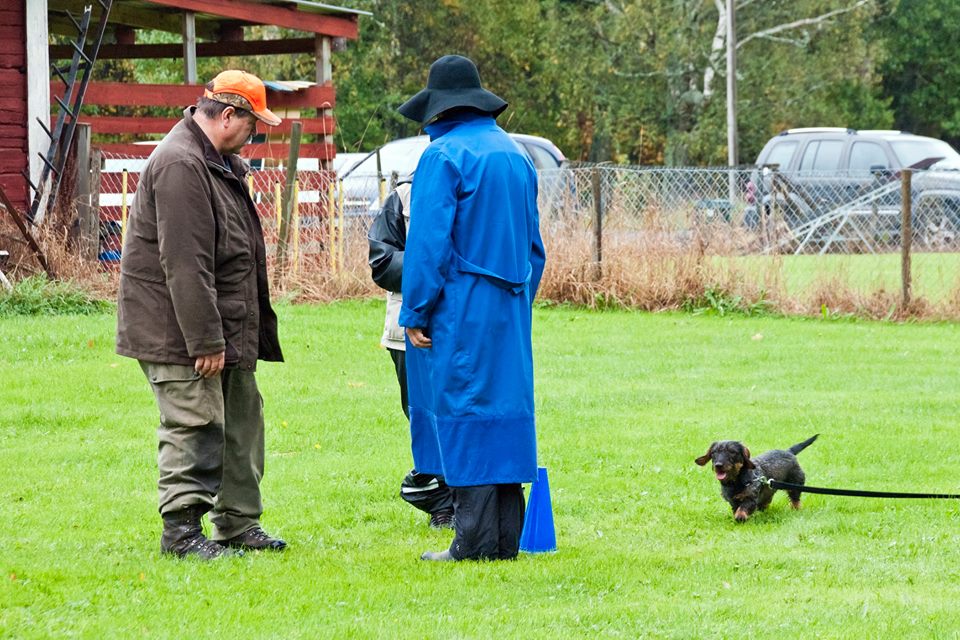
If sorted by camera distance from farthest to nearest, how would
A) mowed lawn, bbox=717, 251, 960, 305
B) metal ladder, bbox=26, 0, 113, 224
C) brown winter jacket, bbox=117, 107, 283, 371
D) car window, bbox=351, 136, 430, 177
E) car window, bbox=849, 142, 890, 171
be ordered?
car window, bbox=849, 142, 890, 171 → car window, bbox=351, 136, 430, 177 → metal ladder, bbox=26, 0, 113, 224 → mowed lawn, bbox=717, 251, 960, 305 → brown winter jacket, bbox=117, 107, 283, 371

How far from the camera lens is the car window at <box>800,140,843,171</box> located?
877 inches

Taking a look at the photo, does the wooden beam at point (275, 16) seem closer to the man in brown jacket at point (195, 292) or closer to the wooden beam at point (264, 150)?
the wooden beam at point (264, 150)

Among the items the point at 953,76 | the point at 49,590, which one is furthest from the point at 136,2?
the point at 953,76

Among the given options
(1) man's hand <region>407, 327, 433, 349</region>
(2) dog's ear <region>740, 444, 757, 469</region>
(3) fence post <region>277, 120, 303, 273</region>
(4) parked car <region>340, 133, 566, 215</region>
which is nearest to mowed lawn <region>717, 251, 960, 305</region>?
(4) parked car <region>340, 133, 566, 215</region>

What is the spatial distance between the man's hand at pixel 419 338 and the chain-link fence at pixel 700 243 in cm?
1027

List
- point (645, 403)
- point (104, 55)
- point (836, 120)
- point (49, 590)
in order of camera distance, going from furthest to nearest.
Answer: point (836, 120) < point (104, 55) < point (645, 403) < point (49, 590)

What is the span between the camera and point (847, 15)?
43031 mm

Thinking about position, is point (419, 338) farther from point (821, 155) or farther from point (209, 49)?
point (821, 155)

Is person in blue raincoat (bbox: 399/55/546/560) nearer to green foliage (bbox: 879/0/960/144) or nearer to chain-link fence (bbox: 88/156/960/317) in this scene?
chain-link fence (bbox: 88/156/960/317)

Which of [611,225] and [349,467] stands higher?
[611,225]

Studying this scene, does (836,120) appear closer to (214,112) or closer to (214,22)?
(214,22)

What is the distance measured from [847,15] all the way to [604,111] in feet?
26.2

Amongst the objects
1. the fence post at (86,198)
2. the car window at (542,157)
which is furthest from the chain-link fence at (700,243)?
the car window at (542,157)

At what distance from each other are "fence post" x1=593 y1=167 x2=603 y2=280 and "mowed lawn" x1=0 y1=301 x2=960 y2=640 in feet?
Result: 9.51
